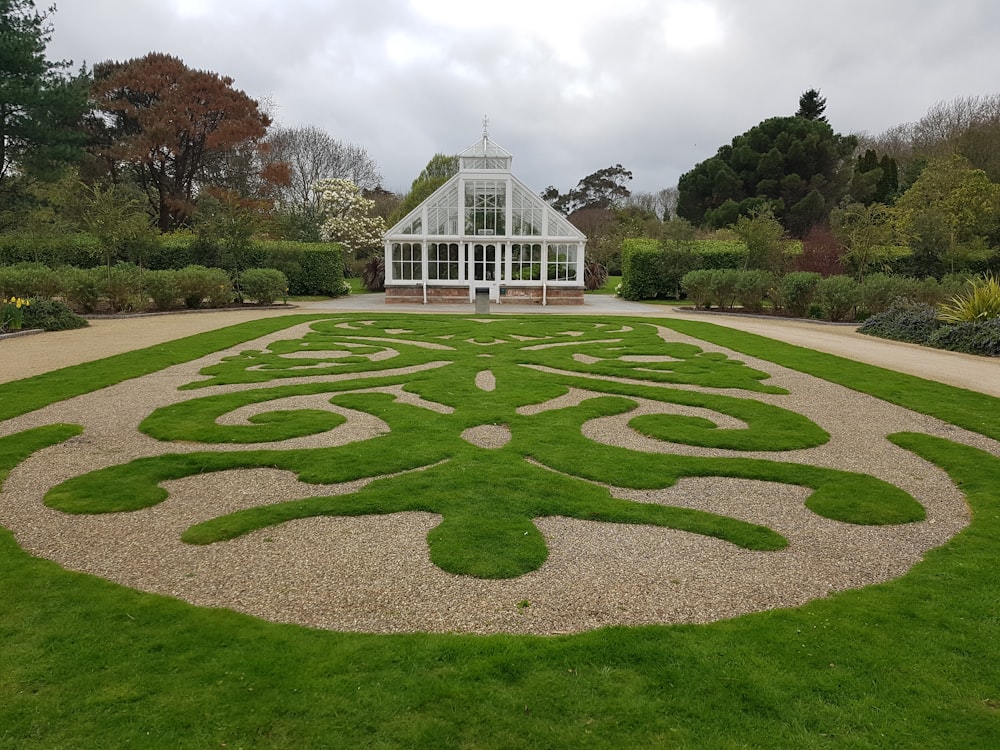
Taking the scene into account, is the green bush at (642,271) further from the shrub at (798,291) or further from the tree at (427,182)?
the tree at (427,182)

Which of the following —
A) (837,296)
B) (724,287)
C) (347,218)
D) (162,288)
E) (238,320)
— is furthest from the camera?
(347,218)

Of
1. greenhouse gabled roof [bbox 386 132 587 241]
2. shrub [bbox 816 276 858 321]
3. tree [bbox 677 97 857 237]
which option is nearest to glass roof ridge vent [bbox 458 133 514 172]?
greenhouse gabled roof [bbox 386 132 587 241]

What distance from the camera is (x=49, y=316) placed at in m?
16.8

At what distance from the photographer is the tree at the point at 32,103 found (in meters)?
29.0

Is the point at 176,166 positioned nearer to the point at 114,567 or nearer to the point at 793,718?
the point at 114,567

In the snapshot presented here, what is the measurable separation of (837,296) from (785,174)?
33908 millimetres

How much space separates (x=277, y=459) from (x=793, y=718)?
4.84m

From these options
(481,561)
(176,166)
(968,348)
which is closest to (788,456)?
(481,561)

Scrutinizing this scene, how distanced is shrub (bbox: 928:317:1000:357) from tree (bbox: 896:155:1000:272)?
40.2 feet

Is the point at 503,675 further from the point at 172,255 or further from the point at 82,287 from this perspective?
the point at 172,255

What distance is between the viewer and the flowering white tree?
145ft

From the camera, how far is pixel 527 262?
105ft

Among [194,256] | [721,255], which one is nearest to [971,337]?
[721,255]

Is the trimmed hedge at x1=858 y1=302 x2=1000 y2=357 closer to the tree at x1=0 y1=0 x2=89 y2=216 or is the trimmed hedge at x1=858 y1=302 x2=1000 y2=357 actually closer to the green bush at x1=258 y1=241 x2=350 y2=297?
the green bush at x1=258 y1=241 x2=350 y2=297
